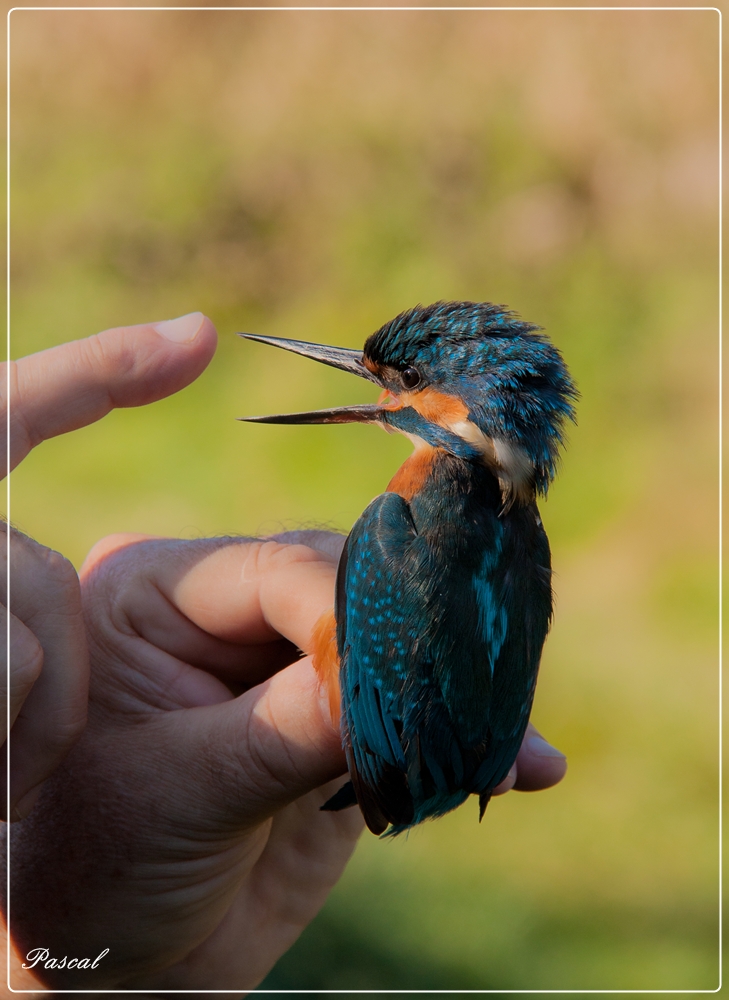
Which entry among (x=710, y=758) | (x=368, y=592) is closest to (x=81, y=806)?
(x=368, y=592)

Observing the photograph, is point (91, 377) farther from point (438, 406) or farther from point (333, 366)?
point (438, 406)

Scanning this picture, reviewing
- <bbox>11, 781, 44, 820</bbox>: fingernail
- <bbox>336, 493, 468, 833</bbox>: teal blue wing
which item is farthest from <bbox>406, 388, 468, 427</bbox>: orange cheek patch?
<bbox>11, 781, 44, 820</bbox>: fingernail

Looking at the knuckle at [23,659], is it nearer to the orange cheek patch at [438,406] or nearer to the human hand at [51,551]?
the human hand at [51,551]

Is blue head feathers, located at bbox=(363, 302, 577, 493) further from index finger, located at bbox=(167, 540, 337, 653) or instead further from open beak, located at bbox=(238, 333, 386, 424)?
index finger, located at bbox=(167, 540, 337, 653)

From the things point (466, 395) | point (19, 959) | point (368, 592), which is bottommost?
point (19, 959)

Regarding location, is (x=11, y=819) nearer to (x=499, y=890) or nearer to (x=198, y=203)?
(x=499, y=890)
